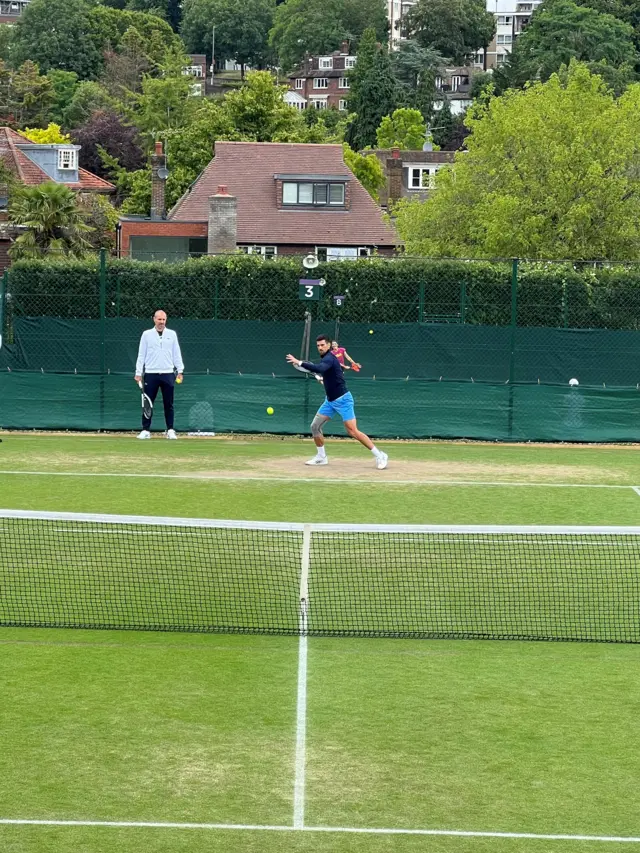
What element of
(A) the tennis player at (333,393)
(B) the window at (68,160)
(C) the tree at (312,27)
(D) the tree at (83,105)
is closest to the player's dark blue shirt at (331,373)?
(A) the tennis player at (333,393)

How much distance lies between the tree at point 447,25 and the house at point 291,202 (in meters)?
107

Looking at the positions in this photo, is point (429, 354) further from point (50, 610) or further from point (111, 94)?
point (111, 94)

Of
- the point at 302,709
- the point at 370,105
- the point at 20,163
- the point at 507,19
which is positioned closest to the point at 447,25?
the point at 507,19

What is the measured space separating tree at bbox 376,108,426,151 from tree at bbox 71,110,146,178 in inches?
752

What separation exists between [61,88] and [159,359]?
113943 millimetres

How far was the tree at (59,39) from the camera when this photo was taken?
471ft

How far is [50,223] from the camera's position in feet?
134

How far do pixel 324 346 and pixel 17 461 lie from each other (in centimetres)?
499

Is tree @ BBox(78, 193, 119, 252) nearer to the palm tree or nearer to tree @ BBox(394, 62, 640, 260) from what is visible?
the palm tree

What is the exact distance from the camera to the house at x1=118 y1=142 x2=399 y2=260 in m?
59.4

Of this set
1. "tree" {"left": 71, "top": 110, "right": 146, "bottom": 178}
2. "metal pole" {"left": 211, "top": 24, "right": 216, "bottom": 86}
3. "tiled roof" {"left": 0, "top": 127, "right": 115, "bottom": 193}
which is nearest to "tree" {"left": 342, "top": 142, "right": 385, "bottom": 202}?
"tiled roof" {"left": 0, "top": 127, "right": 115, "bottom": 193}

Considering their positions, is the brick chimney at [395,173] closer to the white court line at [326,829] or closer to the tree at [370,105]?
the tree at [370,105]

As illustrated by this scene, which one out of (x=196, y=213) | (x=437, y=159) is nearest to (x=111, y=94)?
(x=437, y=159)

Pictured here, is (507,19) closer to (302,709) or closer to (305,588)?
(305,588)
